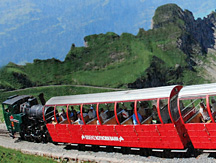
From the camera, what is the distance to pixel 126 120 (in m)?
14.5

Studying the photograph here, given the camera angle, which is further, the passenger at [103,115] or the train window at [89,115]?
the train window at [89,115]

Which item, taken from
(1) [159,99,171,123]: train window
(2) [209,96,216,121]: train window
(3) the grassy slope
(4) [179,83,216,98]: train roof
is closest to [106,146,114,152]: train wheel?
(3) the grassy slope

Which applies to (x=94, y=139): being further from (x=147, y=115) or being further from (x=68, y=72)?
(x=68, y=72)

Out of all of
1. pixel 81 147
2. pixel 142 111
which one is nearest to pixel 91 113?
pixel 81 147

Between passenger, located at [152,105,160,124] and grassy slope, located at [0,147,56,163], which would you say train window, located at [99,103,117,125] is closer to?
passenger, located at [152,105,160,124]

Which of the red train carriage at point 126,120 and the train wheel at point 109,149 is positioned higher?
the red train carriage at point 126,120

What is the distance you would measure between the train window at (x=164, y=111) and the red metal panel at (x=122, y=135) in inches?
18.8

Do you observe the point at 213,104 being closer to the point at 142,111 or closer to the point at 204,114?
the point at 204,114

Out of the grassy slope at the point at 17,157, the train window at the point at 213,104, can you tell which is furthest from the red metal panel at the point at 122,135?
the grassy slope at the point at 17,157

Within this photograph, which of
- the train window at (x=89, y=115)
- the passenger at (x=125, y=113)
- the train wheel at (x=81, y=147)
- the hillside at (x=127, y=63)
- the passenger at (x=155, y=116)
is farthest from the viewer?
the hillside at (x=127, y=63)

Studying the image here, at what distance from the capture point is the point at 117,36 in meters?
126

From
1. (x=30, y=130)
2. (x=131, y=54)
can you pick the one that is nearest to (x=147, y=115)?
(x=30, y=130)

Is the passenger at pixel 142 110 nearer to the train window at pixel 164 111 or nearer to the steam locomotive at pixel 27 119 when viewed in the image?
the train window at pixel 164 111

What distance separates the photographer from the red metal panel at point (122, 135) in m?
12.8
